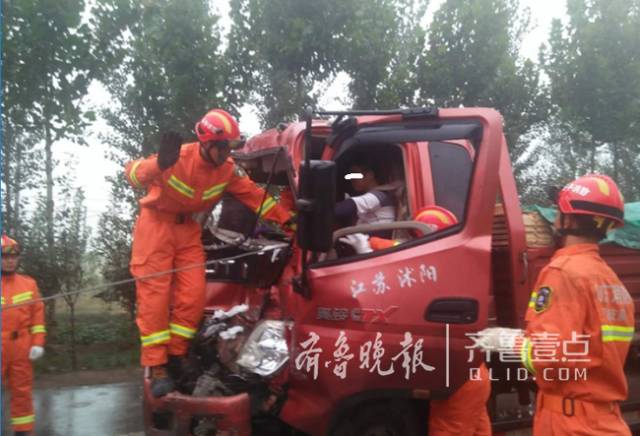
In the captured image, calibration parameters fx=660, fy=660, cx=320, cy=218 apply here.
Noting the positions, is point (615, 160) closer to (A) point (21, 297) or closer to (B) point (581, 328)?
(B) point (581, 328)

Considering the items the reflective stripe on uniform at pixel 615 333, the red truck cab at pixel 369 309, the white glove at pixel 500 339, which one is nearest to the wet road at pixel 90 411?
the red truck cab at pixel 369 309

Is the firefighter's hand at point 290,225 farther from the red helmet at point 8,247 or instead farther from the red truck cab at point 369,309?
the red helmet at point 8,247

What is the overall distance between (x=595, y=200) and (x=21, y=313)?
4.22m

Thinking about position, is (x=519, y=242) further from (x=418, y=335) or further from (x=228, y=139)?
(x=228, y=139)

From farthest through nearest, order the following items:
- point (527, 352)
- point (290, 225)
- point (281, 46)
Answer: point (281, 46) → point (290, 225) → point (527, 352)

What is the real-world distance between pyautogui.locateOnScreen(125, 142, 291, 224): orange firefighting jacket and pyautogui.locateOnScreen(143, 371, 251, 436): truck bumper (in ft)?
3.68

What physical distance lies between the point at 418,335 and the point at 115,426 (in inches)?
137

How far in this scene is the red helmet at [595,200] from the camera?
2.69m

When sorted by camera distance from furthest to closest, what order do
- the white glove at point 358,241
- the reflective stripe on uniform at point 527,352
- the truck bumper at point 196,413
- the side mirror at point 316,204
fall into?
the white glove at point 358,241
the truck bumper at point 196,413
the side mirror at point 316,204
the reflective stripe on uniform at point 527,352

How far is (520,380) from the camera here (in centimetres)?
409

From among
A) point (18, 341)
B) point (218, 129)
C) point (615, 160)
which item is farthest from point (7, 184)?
point (615, 160)

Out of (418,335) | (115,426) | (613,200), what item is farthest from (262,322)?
(115,426)

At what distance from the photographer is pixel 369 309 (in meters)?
3.26

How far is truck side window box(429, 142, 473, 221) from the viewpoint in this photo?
13.6 ft
